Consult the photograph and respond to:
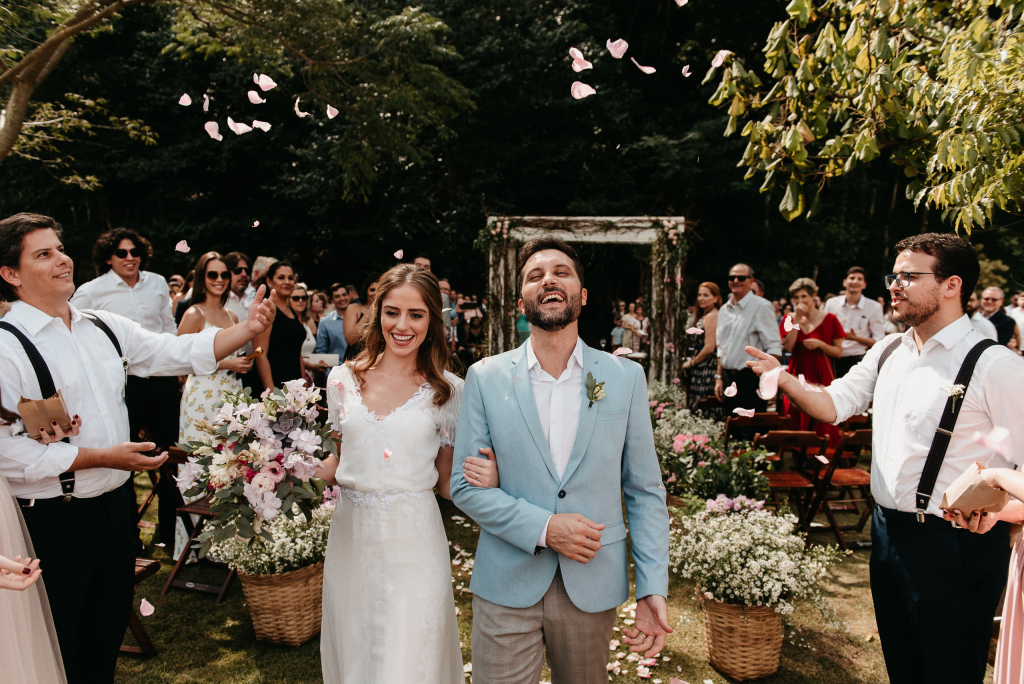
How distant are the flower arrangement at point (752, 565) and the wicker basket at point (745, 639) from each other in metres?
0.07

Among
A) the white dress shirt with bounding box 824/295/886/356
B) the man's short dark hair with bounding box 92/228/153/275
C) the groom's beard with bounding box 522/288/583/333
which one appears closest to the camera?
the groom's beard with bounding box 522/288/583/333

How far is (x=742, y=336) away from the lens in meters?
7.30

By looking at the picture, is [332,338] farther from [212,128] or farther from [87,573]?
[87,573]

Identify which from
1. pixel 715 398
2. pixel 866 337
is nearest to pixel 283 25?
pixel 715 398

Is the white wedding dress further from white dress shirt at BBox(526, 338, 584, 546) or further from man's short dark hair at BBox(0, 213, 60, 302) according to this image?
man's short dark hair at BBox(0, 213, 60, 302)

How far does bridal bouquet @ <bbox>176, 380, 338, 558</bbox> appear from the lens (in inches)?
89.9

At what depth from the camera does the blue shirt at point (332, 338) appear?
23.8 feet

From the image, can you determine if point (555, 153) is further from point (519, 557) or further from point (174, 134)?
point (519, 557)

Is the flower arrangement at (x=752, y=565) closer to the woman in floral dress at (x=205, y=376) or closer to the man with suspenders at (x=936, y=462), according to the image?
the man with suspenders at (x=936, y=462)

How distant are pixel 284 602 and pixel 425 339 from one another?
1.94 m

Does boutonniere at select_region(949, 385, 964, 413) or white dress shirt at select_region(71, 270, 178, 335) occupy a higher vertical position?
white dress shirt at select_region(71, 270, 178, 335)

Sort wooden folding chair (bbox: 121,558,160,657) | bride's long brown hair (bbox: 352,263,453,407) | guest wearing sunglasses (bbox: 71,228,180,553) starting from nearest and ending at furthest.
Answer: bride's long brown hair (bbox: 352,263,453,407) → wooden folding chair (bbox: 121,558,160,657) → guest wearing sunglasses (bbox: 71,228,180,553)

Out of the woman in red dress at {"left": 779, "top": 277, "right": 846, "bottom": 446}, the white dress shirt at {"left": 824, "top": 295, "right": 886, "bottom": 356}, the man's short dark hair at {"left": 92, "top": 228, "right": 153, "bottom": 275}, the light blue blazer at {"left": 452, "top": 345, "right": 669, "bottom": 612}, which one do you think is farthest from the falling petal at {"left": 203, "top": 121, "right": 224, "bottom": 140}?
the white dress shirt at {"left": 824, "top": 295, "right": 886, "bottom": 356}

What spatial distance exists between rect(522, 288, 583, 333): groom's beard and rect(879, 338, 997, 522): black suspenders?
140cm
